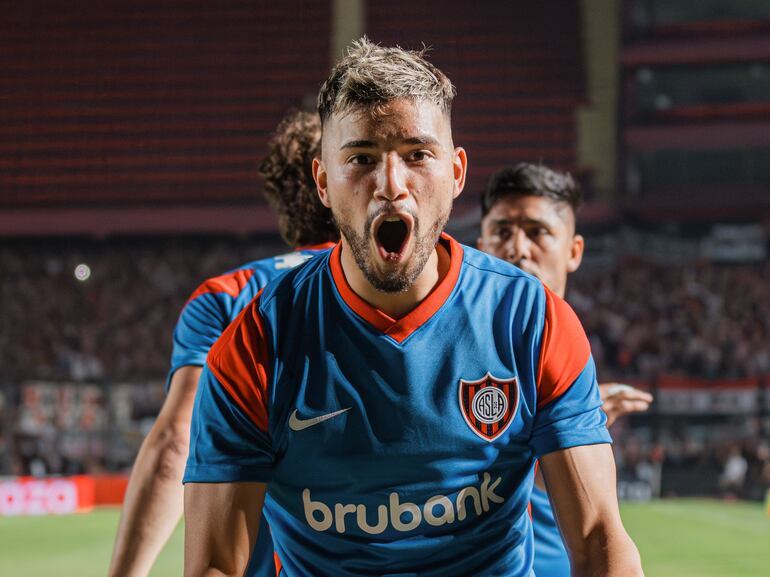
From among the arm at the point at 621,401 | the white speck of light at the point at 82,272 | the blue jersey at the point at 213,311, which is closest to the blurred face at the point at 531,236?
the arm at the point at 621,401

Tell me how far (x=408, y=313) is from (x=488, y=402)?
0.77 feet

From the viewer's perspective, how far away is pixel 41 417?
64.8 ft

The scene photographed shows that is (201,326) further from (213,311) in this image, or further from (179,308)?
(179,308)

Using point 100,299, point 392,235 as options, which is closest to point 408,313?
point 392,235

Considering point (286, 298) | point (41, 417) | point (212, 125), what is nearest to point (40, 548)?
point (41, 417)

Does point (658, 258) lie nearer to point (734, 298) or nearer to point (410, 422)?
point (734, 298)

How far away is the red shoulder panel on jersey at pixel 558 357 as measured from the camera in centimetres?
198

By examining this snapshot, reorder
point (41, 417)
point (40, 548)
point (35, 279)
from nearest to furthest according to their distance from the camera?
1. point (40, 548)
2. point (41, 417)
3. point (35, 279)

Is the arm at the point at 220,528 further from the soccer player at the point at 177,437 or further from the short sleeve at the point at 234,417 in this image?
the soccer player at the point at 177,437

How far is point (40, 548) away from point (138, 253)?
12.1 metres

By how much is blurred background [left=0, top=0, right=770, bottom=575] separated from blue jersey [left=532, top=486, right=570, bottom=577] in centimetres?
1783

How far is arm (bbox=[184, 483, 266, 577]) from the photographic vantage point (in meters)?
1.93

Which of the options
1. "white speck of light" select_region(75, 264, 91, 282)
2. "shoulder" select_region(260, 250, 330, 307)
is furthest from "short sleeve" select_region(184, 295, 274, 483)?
"white speck of light" select_region(75, 264, 91, 282)

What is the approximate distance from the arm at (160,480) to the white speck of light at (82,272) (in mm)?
21322
